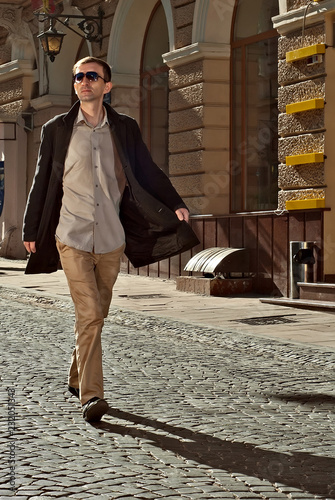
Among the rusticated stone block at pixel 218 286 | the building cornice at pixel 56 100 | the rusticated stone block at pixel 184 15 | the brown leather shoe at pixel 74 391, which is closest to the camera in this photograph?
the brown leather shoe at pixel 74 391

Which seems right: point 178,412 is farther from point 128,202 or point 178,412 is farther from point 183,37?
point 183,37

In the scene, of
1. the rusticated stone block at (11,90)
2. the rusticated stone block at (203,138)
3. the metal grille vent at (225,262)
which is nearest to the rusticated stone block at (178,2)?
the rusticated stone block at (203,138)

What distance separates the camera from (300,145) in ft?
44.7

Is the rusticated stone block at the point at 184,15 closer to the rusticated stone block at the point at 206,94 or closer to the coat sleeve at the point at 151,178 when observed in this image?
the rusticated stone block at the point at 206,94

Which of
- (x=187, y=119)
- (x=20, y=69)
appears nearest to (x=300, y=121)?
(x=187, y=119)

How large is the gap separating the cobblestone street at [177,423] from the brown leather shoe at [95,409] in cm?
5

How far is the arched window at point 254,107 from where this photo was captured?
15.0 metres

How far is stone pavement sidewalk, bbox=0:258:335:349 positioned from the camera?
10.1 metres

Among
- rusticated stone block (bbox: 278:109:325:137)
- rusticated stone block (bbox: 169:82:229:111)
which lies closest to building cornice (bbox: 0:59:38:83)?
rusticated stone block (bbox: 169:82:229:111)

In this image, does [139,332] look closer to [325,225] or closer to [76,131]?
[325,225]

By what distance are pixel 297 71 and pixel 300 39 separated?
392 mm

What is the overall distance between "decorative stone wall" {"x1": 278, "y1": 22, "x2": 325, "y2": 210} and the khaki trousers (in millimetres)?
7373

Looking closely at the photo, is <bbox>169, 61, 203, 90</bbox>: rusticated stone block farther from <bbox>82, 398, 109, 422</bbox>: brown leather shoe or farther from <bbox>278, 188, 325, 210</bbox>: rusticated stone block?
<bbox>82, 398, 109, 422</bbox>: brown leather shoe

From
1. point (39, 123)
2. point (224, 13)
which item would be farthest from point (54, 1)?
point (224, 13)
